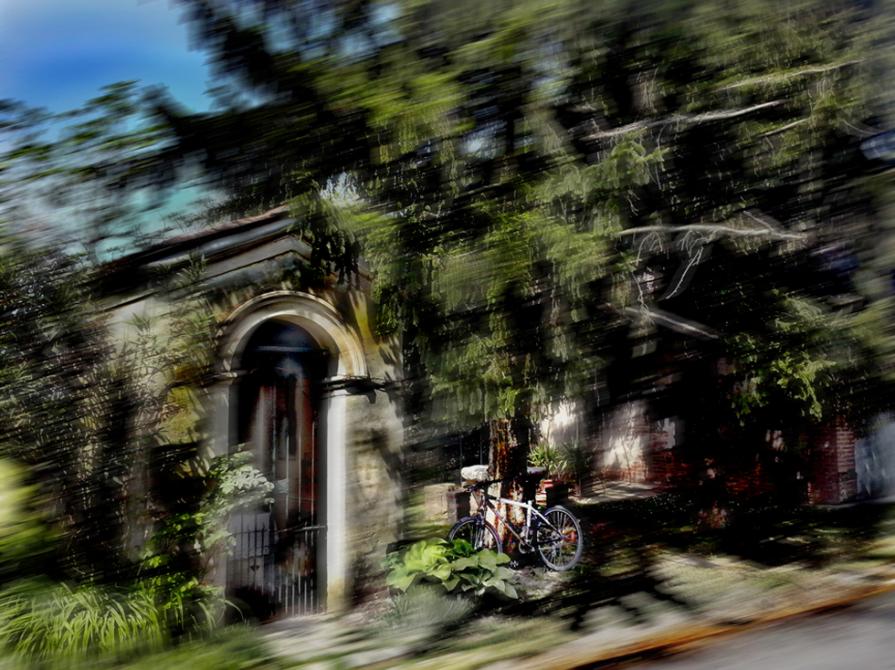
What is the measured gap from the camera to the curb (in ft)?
4.81

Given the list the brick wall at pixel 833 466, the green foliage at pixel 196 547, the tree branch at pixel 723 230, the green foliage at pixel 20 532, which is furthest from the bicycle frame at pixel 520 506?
the green foliage at pixel 20 532

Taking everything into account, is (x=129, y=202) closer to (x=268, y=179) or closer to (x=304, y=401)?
(x=268, y=179)

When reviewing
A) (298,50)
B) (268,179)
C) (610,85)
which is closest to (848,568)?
(610,85)

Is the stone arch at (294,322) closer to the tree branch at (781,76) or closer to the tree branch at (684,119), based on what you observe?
the tree branch at (684,119)

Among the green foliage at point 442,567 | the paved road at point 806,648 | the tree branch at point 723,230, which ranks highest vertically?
the tree branch at point 723,230

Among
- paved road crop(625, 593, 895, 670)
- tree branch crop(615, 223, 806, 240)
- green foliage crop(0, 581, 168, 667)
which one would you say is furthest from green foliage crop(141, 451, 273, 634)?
tree branch crop(615, 223, 806, 240)

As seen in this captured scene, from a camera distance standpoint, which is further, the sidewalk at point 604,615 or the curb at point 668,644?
the sidewalk at point 604,615

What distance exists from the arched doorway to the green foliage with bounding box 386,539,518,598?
0.25m

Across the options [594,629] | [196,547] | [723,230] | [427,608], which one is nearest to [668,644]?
[594,629]

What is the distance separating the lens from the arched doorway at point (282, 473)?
6.20 ft

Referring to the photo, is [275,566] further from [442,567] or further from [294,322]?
[294,322]

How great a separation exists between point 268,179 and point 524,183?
0.66 meters

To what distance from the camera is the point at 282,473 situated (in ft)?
Result: 7.05

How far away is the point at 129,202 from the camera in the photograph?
1.88 metres
